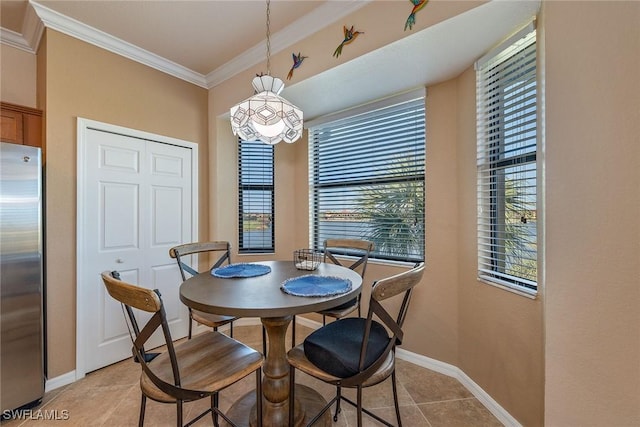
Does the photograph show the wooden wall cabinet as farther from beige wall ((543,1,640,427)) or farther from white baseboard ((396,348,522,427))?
white baseboard ((396,348,522,427))

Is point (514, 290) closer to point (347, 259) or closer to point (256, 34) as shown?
point (347, 259)

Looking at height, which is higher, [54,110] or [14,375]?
[54,110]

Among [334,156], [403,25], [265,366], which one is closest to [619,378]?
[265,366]

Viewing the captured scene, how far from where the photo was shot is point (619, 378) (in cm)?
62

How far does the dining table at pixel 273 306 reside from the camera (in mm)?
1099

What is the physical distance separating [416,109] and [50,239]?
10.2 ft

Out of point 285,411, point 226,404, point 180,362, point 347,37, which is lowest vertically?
point 226,404

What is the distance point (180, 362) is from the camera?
1.27 meters

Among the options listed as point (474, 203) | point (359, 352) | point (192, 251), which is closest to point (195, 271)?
point (192, 251)

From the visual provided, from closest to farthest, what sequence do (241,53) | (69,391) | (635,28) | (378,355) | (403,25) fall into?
(635,28), (378,355), (403,25), (69,391), (241,53)

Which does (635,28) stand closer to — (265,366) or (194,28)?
(265,366)

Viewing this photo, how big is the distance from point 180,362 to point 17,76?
8.97 feet

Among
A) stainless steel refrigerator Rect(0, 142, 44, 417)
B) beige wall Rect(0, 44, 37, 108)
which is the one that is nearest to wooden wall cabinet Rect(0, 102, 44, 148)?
beige wall Rect(0, 44, 37, 108)

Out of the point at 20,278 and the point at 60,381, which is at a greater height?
the point at 20,278
